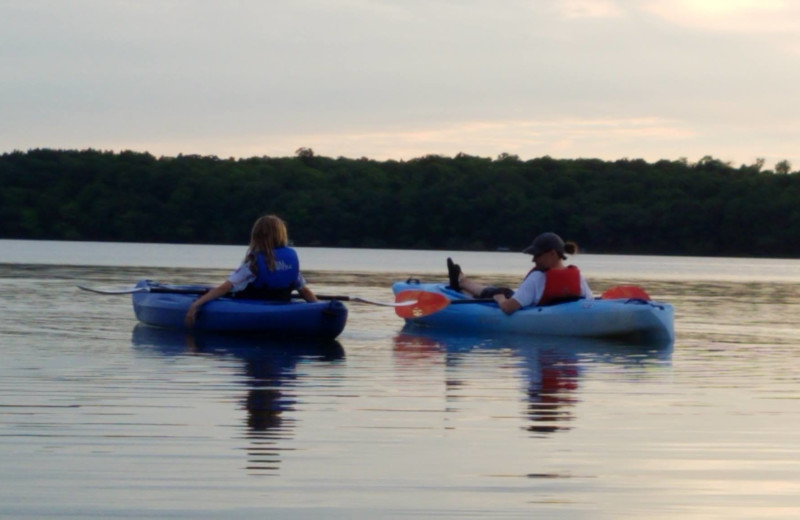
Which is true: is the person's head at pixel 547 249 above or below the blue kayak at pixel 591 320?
above

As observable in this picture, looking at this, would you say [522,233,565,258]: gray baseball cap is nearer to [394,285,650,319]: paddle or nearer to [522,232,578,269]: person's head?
[522,232,578,269]: person's head

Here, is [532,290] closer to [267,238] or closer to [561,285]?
[561,285]

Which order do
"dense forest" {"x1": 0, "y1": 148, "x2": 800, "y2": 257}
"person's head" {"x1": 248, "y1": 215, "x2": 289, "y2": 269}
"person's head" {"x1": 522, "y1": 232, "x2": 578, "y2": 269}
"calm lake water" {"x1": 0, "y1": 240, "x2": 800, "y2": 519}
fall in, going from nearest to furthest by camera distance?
"calm lake water" {"x1": 0, "y1": 240, "x2": 800, "y2": 519} < "person's head" {"x1": 248, "y1": 215, "x2": 289, "y2": 269} < "person's head" {"x1": 522, "y1": 232, "x2": 578, "y2": 269} < "dense forest" {"x1": 0, "y1": 148, "x2": 800, "y2": 257}

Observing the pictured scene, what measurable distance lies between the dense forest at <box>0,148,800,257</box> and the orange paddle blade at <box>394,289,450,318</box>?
219ft

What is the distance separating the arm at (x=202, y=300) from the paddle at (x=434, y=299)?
2914 mm

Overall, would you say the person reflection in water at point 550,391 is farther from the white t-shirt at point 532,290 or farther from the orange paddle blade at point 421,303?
the orange paddle blade at point 421,303

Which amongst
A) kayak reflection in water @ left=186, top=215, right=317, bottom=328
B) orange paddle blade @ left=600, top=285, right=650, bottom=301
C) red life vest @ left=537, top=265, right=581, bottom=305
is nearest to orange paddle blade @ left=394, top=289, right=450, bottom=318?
red life vest @ left=537, top=265, right=581, bottom=305

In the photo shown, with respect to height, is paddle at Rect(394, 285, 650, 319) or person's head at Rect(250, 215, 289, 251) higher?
person's head at Rect(250, 215, 289, 251)

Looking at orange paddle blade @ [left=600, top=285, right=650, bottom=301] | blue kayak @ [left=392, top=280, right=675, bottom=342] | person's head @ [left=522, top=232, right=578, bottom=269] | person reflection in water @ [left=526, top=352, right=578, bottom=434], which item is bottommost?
person reflection in water @ [left=526, top=352, right=578, bottom=434]

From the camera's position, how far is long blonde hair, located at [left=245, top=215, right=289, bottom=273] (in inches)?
526

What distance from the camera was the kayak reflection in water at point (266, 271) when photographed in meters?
13.4

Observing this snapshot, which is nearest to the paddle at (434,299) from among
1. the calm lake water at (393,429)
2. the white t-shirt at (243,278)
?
the calm lake water at (393,429)

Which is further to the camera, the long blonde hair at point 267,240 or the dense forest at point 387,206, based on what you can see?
the dense forest at point 387,206

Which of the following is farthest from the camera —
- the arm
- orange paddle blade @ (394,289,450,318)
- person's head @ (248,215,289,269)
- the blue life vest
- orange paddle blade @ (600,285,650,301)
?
orange paddle blade @ (394,289,450,318)
